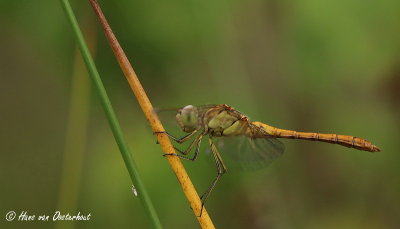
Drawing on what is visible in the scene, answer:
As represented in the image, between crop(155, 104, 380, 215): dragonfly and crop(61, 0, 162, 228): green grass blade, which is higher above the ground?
crop(155, 104, 380, 215): dragonfly

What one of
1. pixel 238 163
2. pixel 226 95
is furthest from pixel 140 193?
pixel 226 95

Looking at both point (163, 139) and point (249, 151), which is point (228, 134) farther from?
point (163, 139)

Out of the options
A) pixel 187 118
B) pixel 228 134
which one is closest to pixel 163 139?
pixel 187 118

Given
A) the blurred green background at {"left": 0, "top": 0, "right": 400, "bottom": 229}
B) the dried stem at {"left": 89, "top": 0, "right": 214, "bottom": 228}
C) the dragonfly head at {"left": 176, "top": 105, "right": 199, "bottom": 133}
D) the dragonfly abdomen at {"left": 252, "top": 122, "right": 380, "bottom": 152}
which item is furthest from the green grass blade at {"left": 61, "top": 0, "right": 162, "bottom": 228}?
the blurred green background at {"left": 0, "top": 0, "right": 400, "bottom": 229}

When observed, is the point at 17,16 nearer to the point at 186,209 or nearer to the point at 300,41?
the point at 186,209

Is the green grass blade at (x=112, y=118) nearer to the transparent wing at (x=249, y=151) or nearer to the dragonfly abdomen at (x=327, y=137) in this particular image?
the transparent wing at (x=249, y=151)

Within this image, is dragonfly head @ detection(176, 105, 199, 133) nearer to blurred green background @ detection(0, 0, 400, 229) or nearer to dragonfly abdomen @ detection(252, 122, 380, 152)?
dragonfly abdomen @ detection(252, 122, 380, 152)
